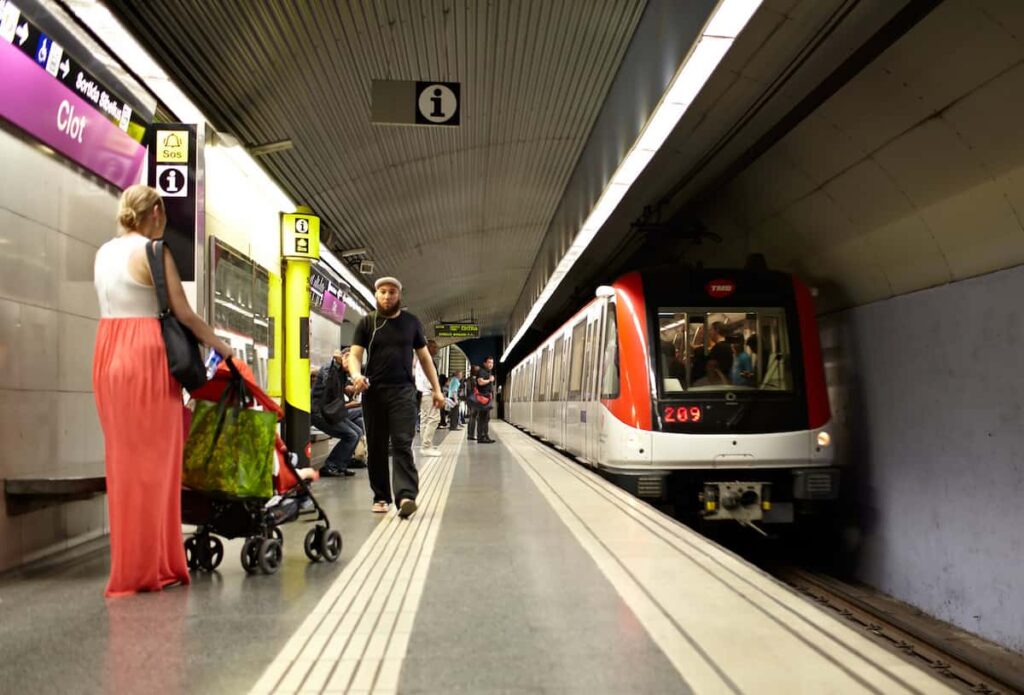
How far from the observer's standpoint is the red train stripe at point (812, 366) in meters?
7.91

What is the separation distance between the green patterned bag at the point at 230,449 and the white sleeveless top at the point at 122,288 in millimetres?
564

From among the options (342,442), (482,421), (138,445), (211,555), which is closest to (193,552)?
(211,555)

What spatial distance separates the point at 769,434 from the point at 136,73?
5.81m

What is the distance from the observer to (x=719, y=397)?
310 inches

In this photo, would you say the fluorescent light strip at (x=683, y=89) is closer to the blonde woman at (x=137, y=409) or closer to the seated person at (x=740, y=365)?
the seated person at (x=740, y=365)

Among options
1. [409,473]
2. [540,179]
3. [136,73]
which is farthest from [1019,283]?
[540,179]

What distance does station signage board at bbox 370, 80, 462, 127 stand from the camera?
8.35 metres

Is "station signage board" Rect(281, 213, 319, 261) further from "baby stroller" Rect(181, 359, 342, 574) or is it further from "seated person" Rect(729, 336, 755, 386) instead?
"baby stroller" Rect(181, 359, 342, 574)

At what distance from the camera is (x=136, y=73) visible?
19.1 feet

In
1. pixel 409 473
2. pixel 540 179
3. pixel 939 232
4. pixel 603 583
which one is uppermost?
pixel 540 179

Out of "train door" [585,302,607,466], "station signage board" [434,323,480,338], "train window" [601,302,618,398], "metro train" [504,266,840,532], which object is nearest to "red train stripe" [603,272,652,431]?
"metro train" [504,266,840,532]

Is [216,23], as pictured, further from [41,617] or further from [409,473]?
[41,617]

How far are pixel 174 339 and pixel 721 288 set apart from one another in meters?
5.55

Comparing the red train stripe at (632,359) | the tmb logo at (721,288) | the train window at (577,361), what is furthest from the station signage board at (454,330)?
the tmb logo at (721,288)
